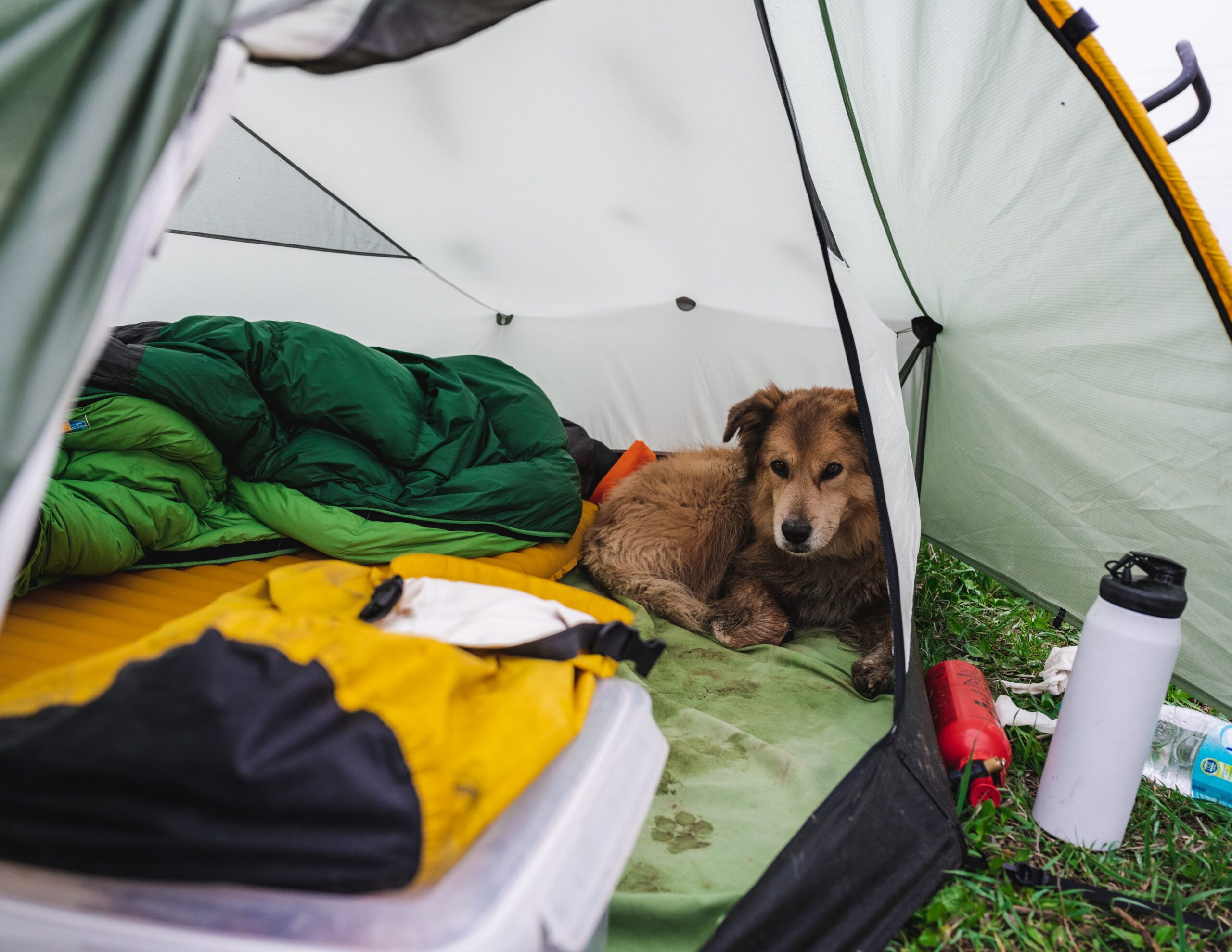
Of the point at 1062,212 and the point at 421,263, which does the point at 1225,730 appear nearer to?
the point at 1062,212

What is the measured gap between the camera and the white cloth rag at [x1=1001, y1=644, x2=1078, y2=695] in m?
2.32

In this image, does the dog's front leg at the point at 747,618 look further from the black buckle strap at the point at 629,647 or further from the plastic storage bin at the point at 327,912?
the plastic storage bin at the point at 327,912

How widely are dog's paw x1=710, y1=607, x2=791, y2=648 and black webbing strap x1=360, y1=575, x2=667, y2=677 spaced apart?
4.28ft

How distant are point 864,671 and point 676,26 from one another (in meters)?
2.05

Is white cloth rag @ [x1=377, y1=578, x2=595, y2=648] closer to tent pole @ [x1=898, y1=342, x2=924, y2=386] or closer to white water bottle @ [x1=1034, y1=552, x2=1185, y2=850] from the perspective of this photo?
white water bottle @ [x1=1034, y1=552, x2=1185, y2=850]

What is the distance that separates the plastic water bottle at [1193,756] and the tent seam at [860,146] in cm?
150

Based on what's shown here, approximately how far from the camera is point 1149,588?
5.08 ft

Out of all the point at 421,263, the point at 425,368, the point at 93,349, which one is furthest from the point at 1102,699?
the point at 421,263

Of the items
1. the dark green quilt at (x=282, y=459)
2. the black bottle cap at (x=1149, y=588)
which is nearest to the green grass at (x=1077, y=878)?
the black bottle cap at (x=1149, y=588)

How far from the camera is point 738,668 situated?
2359 millimetres

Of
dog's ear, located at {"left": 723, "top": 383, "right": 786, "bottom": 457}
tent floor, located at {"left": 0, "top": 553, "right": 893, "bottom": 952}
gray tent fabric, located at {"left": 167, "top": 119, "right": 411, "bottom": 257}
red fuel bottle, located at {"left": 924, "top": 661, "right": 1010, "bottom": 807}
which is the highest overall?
gray tent fabric, located at {"left": 167, "top": 119, "right": 411, "bottom": 257}

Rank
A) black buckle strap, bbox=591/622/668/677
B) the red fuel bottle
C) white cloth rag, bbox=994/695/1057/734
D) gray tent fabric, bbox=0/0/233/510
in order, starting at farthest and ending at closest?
white cloth rag, bbox=994/695/1057/734 → the red fuel bottle → black buckle strap, bbox=591/622/668/677 → gray tent fabric, bbox=0/0/233/510

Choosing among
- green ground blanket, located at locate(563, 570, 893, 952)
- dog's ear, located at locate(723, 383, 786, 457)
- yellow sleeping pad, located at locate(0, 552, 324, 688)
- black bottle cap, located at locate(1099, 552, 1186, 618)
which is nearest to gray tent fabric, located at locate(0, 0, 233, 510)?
yellow sleeping pad, located at locate(0, 552, 324, 688)

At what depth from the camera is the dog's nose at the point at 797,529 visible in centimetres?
263
